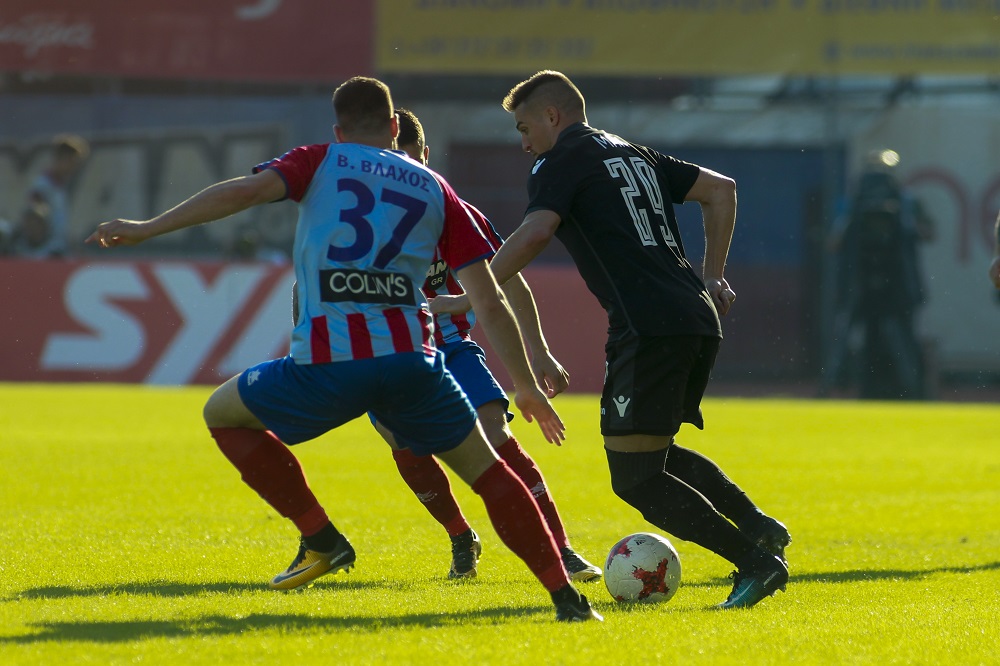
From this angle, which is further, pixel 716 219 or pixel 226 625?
pixel 716 219

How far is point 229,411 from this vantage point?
480 cm

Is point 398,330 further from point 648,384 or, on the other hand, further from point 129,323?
point 129,323

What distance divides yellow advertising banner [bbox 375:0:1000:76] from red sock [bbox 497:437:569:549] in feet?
54.9

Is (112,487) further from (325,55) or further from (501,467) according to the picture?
(325,55)

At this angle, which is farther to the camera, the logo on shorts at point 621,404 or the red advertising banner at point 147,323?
the red advertising banner at point 147,323

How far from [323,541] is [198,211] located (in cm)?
142

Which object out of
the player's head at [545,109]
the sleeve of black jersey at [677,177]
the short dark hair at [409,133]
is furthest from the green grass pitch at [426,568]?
the short dark hair at [409,133]

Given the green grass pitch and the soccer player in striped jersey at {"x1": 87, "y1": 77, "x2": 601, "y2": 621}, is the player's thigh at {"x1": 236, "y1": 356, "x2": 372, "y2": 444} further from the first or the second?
the green grass pitch

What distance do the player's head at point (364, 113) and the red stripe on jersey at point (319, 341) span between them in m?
0.62

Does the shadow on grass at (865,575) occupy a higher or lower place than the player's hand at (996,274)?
lower

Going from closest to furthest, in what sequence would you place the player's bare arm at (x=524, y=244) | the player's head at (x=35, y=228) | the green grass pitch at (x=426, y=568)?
the green grass pitch at (x=426, y=568), the player's bare arm at (x=524, y=244), the player's head at (x=35, y=228)

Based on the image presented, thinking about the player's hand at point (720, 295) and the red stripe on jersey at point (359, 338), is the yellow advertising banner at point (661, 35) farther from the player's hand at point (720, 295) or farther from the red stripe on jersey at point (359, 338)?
the red stripe on jersey at point (359, 338)

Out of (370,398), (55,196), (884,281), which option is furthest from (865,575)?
(55,196)

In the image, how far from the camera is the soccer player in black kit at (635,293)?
202 inches
